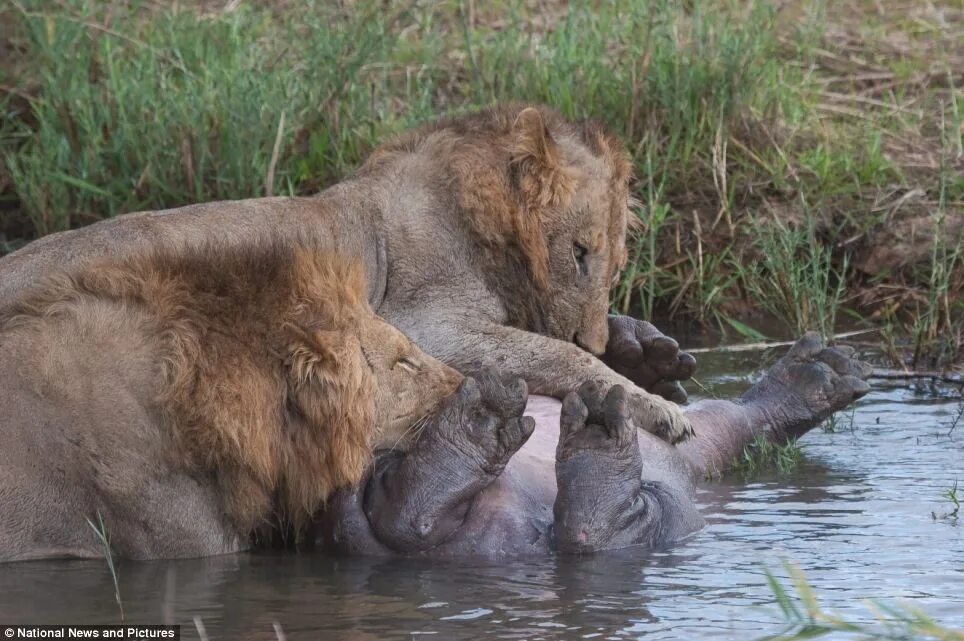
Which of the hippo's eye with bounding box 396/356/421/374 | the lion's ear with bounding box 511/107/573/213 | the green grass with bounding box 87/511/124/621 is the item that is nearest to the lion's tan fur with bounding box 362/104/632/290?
the lion's ear with bounding box 511/107/573/213

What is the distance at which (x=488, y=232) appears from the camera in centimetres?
588

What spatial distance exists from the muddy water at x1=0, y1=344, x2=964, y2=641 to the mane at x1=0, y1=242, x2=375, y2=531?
0.81ft

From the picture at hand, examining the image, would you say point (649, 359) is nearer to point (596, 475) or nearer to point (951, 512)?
point (951, 512)

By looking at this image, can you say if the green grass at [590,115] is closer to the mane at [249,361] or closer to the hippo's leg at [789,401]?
the hippo's leg at [789,401]

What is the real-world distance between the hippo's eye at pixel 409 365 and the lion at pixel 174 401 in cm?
19

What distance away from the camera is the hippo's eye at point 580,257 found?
6055 mm

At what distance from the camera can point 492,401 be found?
4371 millimetres

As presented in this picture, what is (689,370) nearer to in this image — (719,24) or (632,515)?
(632,515)

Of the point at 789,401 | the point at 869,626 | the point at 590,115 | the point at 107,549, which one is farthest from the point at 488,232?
the point at 869,626

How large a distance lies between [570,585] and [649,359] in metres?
1.80

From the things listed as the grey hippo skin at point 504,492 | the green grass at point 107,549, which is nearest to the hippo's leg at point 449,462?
the grey hippo skin at point 504,492

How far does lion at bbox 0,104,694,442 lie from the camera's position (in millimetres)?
5629

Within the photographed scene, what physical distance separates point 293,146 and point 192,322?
359cm

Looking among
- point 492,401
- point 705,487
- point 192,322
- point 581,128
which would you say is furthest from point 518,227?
point 192,322
